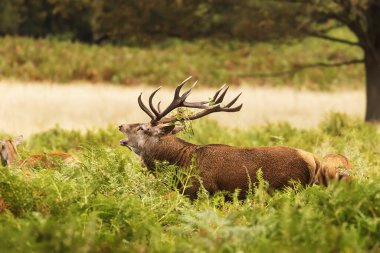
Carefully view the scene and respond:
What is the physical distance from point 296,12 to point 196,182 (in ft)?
36.8

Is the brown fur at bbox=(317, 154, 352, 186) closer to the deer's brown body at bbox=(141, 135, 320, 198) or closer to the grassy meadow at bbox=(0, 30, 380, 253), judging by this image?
the deer's brown body at bbox=(141, 135, 320, 198)

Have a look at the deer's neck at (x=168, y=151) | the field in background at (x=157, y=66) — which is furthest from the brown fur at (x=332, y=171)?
the field in background at (x=157, y=66)

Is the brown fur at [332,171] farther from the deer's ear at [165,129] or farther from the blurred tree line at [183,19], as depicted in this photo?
the blurred tree line at [183,19]

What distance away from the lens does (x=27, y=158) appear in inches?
321

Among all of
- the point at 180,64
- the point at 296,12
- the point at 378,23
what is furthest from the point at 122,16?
the point at 180,64

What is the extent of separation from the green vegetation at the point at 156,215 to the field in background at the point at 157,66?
17989mm

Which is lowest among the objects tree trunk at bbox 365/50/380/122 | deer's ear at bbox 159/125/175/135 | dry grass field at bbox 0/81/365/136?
dry grass field at bbox 0/81/365/136

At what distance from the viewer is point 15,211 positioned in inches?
241

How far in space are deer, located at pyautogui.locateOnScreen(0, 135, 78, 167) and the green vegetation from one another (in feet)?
2.28

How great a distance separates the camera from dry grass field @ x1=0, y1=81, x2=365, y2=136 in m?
17.3

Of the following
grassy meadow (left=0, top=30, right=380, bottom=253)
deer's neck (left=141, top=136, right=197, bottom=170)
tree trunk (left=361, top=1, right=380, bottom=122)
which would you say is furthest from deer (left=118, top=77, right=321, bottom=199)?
tree trunk (left=361, top=1, right=380, bottom=122)

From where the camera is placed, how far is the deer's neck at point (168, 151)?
791cm

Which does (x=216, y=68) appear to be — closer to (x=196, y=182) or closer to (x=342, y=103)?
(x=342, y=103)

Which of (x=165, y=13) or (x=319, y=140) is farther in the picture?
(x=165, y=13)
